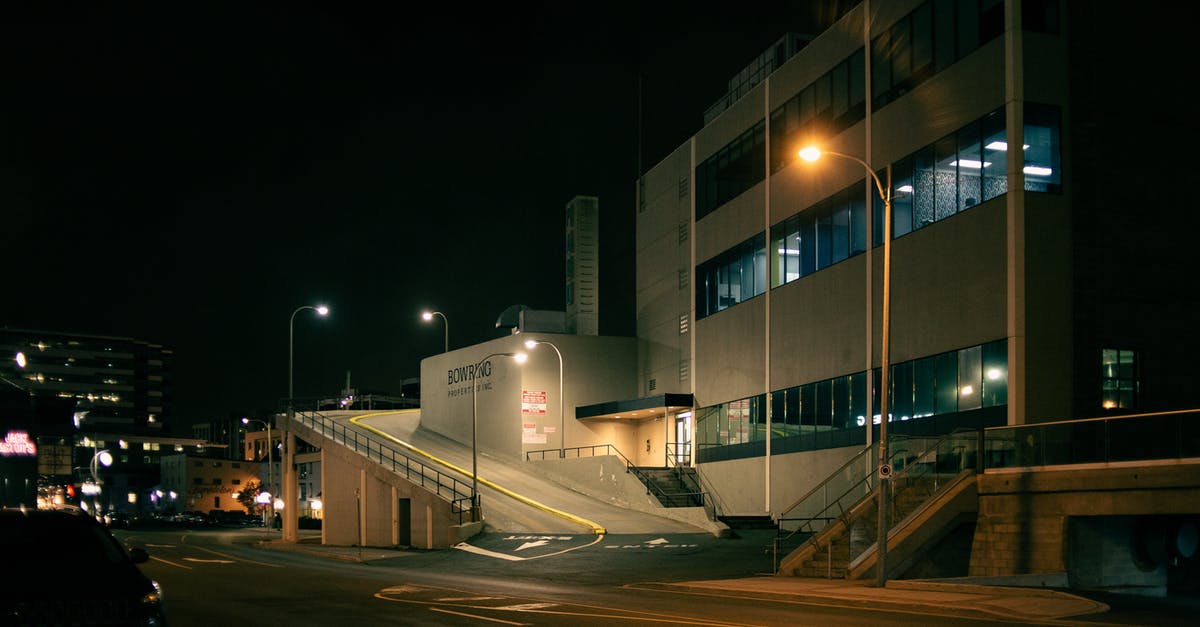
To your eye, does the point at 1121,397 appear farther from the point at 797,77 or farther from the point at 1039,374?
the point at 797,77

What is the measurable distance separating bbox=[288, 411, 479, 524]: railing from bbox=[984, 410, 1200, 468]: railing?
23.8 m

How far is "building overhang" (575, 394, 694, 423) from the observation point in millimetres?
51250

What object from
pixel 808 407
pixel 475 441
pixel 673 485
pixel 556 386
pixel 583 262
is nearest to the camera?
pixel 808 407

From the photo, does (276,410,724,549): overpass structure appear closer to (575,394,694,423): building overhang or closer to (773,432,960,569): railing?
(575,394,694,423): building overhang

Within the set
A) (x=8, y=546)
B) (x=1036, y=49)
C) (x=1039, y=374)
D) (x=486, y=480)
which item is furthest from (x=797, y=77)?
(x=8, y=546)

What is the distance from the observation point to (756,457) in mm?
44344

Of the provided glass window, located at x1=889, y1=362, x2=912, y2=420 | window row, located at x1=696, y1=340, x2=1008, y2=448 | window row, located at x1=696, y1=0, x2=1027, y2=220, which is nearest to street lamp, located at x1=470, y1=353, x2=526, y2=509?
window row, located at x1=696, y1=340, x2=1008, y2=448

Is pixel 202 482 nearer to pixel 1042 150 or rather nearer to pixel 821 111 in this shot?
pixel 821 111

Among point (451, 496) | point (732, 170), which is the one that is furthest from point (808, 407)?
point (451, 496)

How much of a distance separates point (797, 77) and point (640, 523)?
59.0ft

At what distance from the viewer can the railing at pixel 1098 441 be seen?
21125mm

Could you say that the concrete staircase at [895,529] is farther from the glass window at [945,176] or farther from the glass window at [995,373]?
the glass window at [945,176]

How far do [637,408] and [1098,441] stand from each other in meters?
32.1

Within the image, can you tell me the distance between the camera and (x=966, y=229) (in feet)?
106
